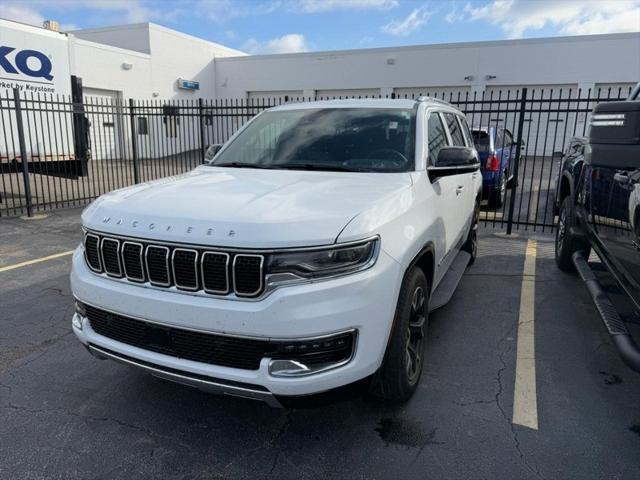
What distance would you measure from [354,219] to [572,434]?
1.84 m

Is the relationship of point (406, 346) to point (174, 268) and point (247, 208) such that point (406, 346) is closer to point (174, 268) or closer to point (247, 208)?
point (247, 208)

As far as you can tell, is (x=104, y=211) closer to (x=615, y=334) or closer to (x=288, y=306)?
(x=288, y=306)

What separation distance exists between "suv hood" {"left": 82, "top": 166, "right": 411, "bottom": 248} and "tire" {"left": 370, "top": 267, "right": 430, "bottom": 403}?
0.57 metres

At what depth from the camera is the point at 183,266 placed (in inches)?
94.0

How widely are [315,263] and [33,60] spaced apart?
11572 millimetres

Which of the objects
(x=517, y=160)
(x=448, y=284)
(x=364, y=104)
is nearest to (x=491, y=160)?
(x=517, y=160)

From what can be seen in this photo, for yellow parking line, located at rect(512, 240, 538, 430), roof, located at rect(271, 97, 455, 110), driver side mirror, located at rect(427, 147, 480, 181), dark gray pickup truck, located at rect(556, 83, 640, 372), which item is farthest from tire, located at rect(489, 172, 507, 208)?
driver side mirror, located at rect(427, 147, 480, 181)

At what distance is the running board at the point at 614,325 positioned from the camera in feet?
8.91

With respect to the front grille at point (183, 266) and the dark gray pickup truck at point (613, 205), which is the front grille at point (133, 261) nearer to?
the front grille at point (183, 266)

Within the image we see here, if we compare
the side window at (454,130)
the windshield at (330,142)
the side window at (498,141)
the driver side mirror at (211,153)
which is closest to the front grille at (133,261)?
the windshield at (330,142)

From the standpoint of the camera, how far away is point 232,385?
2.33 meters

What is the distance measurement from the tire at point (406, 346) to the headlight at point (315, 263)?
51 cm

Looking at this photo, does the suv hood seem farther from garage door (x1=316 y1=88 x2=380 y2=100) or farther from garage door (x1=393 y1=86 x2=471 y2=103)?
garage door (x1=316 y1=88 x2=380 y2=100)

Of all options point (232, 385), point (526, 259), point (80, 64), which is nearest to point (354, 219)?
point (232, 385)
